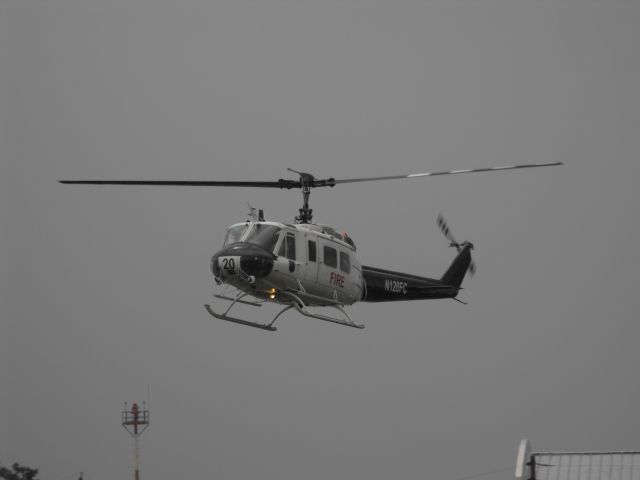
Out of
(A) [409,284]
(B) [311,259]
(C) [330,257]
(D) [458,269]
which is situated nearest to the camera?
(B) [311,259]

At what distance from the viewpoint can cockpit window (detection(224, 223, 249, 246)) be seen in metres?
46.0

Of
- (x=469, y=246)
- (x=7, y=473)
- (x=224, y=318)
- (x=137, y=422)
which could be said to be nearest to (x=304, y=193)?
(x=224, y=318)

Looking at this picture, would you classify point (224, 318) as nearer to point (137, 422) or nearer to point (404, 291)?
point (404, 291)

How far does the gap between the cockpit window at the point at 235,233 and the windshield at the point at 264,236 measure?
0.98 ft

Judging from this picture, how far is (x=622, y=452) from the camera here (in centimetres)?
4428

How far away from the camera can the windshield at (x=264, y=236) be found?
4566 cm

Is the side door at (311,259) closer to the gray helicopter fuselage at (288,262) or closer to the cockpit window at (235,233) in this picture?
the gray helicopter fuselage at (288,262)

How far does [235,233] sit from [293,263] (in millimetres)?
2015

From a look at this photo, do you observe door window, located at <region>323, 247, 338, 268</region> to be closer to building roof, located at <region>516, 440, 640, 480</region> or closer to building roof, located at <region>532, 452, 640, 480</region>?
building roof, located at <region>516, 440, 640, 480</region>

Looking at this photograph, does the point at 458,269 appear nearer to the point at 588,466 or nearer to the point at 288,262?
the point at 288,262

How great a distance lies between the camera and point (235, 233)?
4622 cm

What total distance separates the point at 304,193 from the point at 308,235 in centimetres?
209

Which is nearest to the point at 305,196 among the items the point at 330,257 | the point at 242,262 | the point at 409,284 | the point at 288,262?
the point at 330,257

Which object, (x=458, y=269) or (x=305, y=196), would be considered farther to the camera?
(x=458, y=269)
